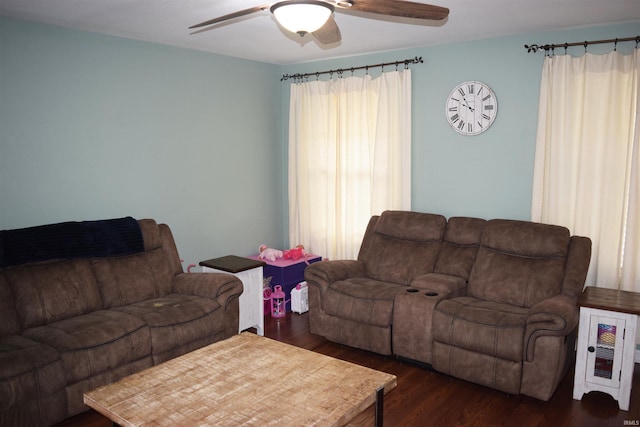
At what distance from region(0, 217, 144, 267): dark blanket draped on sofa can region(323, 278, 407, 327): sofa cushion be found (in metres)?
1.57

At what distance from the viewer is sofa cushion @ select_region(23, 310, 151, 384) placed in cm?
284

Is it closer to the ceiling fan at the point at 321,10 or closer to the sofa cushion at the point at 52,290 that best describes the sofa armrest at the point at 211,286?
the sofa cushion at the point at 52,290

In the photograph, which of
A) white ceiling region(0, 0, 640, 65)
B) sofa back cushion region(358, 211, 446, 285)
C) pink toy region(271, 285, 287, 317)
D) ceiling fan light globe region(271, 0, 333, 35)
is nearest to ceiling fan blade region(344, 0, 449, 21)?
ceiling fan light globe region(271, 0, 333, 35)

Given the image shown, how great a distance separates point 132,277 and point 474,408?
8.43 ft

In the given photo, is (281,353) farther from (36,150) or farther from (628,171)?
(628,171)

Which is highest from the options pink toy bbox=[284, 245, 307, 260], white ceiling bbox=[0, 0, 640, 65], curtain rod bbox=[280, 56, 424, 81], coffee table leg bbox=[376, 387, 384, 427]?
white ceiling bbox=[0, 0, 640, 65]

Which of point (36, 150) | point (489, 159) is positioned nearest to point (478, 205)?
point (489, 159)

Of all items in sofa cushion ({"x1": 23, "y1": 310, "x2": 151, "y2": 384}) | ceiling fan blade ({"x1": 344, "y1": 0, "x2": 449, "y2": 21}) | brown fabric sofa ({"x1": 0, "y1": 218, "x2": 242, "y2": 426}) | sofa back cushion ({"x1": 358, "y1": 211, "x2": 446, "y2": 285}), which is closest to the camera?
ceiling fan blade ({"x1": 344, "y1": 0, "x2": 449, "y2": 21})

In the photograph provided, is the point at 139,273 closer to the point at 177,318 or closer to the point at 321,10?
the point at 177,318

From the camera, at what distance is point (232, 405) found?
2.08 meters

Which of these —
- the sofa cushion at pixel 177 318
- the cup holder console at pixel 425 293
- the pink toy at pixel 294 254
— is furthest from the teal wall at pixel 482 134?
the sofa cushion at pixel 177 318

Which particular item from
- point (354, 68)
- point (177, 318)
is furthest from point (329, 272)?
point (354, 68)

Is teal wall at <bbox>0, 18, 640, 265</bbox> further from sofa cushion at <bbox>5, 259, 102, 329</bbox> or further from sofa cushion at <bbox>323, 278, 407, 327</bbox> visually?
sofa cushion at <bbox>323, 278, 407, 327</bbox>

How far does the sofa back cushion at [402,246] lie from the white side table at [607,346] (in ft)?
4.14
